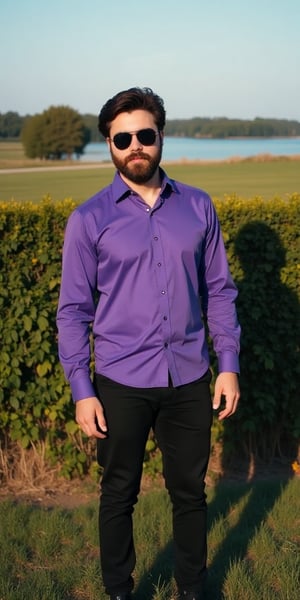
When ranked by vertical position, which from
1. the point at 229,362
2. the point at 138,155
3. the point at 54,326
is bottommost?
the point at 54,326

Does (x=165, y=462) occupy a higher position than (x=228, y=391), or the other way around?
(x=228, y=391)

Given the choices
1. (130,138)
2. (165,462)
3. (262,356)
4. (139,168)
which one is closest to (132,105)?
(130,138)

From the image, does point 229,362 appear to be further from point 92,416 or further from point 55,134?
point 55,134

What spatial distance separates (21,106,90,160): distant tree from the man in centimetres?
12474

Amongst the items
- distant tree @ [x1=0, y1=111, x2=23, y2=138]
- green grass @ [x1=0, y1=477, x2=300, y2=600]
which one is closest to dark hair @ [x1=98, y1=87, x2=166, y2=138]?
green grass @ [x1=0, y1=477, x2=300, y2=600]

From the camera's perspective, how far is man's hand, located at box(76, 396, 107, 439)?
291 cm

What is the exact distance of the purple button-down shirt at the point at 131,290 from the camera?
116 inches

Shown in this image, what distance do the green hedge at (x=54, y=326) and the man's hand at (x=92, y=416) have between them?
1938 millimetres

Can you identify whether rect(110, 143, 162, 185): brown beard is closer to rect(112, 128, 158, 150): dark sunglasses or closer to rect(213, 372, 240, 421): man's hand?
rect(112, 128, 158, 150): dark sunglasses

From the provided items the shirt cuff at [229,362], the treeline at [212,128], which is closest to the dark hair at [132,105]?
the shirt cuff at [229,362]

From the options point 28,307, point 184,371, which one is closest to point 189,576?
point 184,371

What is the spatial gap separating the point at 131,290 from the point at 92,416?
0.50 m

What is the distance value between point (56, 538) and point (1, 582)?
57cm

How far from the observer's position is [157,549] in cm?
384
